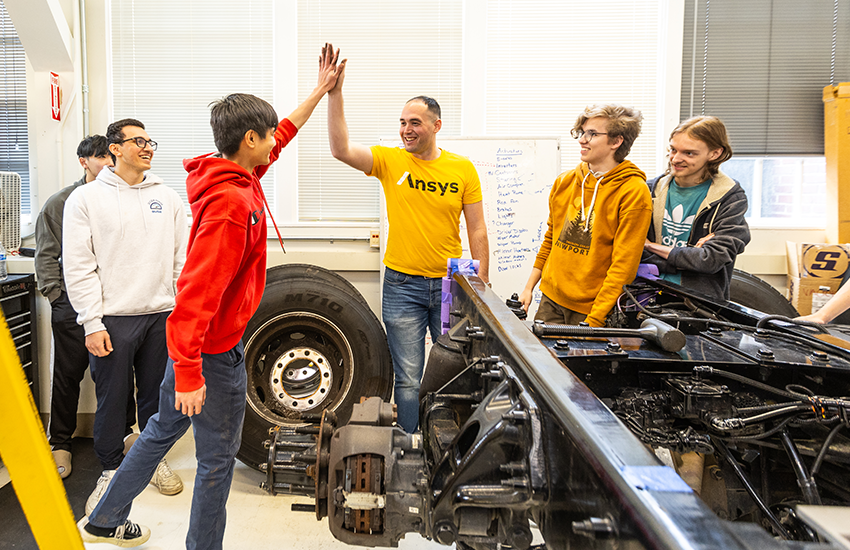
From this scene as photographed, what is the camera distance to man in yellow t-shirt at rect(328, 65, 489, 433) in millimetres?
2430

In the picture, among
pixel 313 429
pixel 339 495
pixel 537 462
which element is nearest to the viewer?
pixel 537 462

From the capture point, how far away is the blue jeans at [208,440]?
1.58 metres

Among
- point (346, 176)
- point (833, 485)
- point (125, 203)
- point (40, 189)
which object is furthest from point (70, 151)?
point (833, 485)

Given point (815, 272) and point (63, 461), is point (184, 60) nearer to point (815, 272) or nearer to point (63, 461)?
point (63, 461)

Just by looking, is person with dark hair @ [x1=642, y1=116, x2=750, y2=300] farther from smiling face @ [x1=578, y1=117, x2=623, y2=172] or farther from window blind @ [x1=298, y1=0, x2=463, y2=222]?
window blind @ [x1=298, y1=0, x2=463, y2=222]

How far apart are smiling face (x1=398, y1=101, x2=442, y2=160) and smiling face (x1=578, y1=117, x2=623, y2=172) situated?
2.36 ft

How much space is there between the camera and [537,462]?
817 millimetres

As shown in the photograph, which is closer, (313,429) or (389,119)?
(313,429)

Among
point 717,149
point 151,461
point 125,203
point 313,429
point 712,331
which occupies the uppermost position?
point 717,149

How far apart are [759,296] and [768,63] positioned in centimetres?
163

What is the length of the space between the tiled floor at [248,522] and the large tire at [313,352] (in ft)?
1.53

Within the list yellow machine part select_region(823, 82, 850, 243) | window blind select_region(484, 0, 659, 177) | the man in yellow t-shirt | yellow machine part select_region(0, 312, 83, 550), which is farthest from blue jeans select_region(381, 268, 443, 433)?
yellow machine part select_region(823, 82, 850, 243)

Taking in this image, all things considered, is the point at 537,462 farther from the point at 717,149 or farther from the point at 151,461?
the point at 717,149

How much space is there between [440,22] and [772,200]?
264 centimetres
